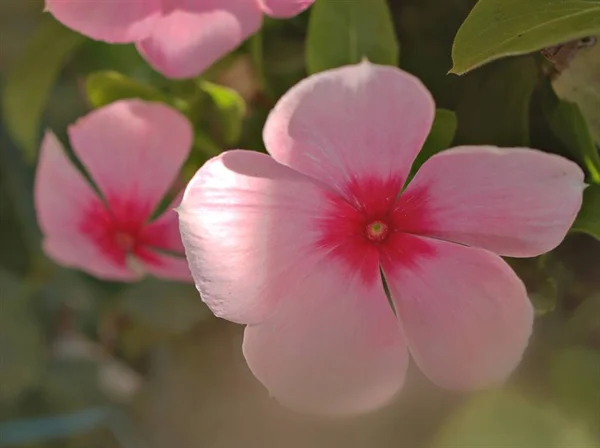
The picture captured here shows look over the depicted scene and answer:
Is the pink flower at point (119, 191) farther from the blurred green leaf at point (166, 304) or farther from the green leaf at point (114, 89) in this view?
the blurred green leaf at point (166, 304)

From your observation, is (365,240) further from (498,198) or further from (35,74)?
(35,74)

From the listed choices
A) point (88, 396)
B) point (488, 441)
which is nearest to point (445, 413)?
point (488, 441)

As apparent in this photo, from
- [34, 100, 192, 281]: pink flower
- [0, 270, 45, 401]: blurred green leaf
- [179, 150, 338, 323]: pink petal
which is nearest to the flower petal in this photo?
[34, 100, 192, 281]: pink flower

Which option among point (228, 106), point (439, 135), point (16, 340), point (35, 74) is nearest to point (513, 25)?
point (439, 135)

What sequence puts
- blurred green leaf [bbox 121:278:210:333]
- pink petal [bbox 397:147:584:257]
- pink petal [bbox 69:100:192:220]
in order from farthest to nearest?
blurred green leaf [bbox 121:278:210:333]
pink petal [bbox 69:100:192:220]
pink petal [bbox 397:147:584:257]

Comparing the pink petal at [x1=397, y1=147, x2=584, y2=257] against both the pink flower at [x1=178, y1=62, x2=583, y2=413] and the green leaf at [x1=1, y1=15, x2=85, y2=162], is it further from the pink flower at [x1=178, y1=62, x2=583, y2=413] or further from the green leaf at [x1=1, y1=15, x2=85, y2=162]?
the green leaf at [x1=1, y1=15, x2=85, y2=162]

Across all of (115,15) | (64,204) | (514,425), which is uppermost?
(115,15)

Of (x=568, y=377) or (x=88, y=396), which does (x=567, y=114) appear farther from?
(x=88, y=396)
